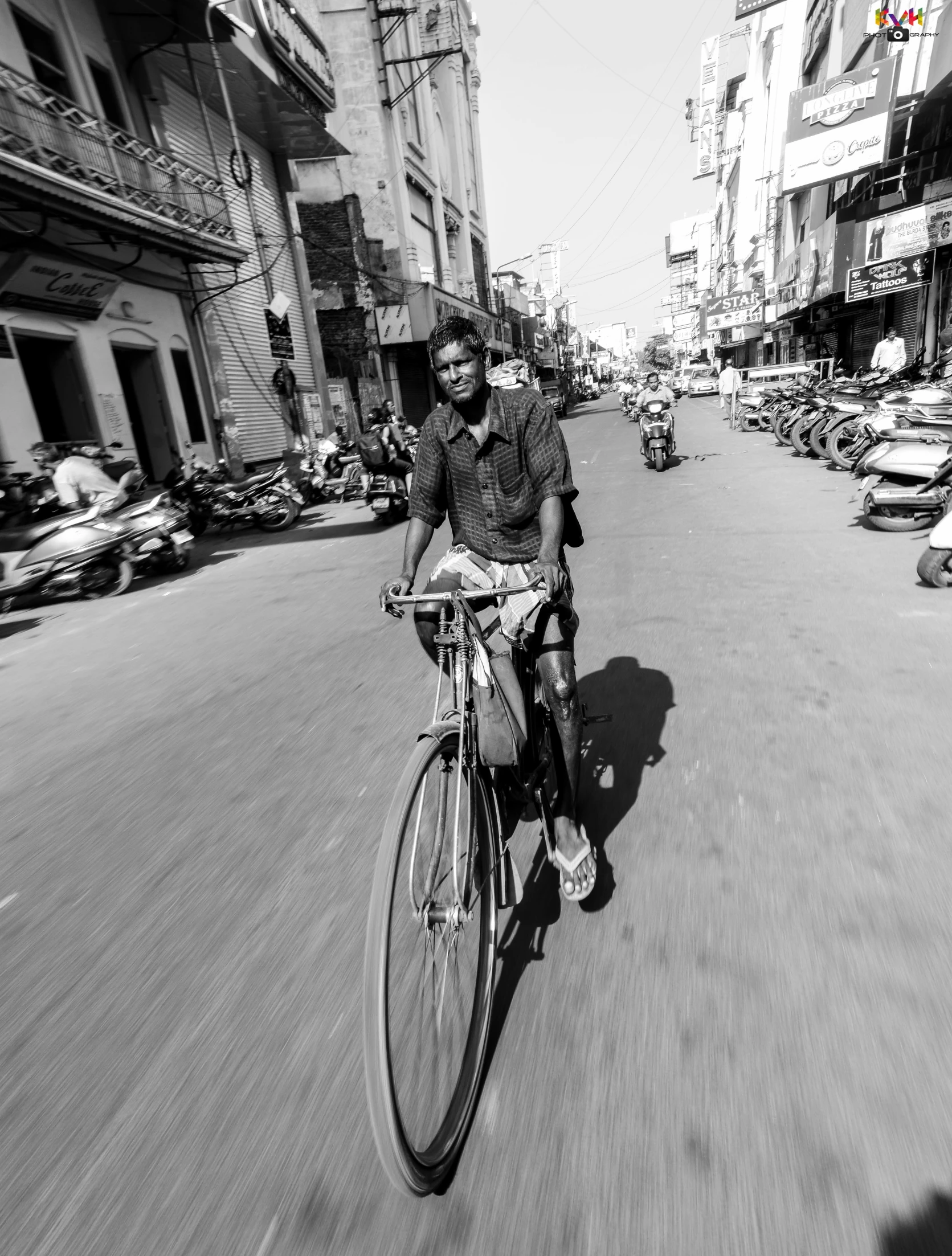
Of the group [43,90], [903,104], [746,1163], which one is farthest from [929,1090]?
[903,104]

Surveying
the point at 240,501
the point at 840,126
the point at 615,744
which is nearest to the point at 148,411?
the point at 240,501

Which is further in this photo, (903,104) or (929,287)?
(929,287)

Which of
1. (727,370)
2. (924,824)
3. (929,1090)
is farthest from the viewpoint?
(727,370)

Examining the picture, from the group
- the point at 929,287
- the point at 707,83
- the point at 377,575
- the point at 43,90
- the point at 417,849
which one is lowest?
the point at 377,575

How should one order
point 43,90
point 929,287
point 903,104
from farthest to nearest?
point 929,287
point 903,104
point 43,90

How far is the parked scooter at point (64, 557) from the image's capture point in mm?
8055

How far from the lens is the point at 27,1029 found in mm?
2164

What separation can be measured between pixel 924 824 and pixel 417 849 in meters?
2.04

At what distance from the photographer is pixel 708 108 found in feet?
235

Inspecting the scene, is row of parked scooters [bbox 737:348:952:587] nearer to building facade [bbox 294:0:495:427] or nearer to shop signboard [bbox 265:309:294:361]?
shop signboard [bbox 265:309:294:361]

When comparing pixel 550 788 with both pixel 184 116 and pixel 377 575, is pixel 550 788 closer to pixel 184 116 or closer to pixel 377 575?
pixel 377 575

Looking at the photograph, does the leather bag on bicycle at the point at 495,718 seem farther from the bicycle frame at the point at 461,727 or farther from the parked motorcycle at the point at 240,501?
the parked motorcycle at the point at 240,501

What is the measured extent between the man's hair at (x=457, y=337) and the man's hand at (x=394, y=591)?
69cm

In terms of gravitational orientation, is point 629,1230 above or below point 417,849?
below
